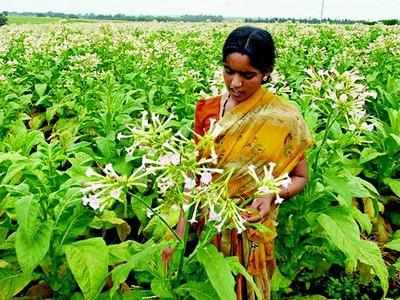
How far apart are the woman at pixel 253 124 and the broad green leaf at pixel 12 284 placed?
0.94 metres

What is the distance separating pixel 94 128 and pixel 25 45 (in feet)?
16.9

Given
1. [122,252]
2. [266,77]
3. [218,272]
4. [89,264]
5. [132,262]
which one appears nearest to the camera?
[218,272]

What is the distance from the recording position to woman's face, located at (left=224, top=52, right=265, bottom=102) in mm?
2896

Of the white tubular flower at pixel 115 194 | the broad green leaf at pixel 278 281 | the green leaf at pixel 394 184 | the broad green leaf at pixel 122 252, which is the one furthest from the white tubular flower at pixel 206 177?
the green leaf at pixel 394 184

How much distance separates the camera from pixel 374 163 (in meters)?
5.71

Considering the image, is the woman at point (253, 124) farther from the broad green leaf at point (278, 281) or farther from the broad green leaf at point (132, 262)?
the broad green leaf at point (278, 281)

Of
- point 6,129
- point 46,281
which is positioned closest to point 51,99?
point 6,129

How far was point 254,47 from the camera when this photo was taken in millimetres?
2904

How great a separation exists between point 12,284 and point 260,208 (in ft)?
4.77

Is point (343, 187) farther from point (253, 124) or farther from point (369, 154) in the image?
point (369, 154)

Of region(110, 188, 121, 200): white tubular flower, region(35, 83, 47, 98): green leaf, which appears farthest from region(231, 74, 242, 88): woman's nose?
region(35, 83, 47, 98): green leaf

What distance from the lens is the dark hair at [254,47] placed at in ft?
9.51

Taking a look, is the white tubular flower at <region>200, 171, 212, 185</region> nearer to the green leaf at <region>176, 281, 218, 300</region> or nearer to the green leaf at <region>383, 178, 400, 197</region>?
the green leaf at <region>176, 281, 218, 300</region>

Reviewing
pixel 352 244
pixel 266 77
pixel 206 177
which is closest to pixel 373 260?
pixel 352 244
